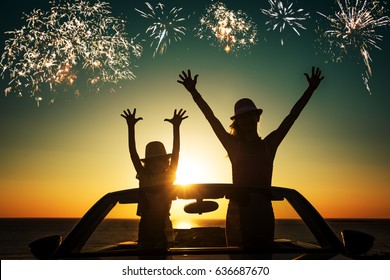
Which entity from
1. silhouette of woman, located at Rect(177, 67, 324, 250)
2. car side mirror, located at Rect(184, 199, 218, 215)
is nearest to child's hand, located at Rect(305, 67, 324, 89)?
silhouette of woman, located at Rect(177, 67, 324, 250)

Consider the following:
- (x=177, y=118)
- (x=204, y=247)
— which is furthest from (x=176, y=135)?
(x=204, y=247)

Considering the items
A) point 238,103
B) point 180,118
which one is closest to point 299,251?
point 238,103

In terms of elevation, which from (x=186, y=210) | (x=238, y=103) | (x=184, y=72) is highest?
(x=184, y=72)

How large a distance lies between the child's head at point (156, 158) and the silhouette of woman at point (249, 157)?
22.3 inches

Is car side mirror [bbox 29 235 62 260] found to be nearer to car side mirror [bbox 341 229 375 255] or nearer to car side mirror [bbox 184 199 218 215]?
car side mirror [bbox 184 199 218 215]

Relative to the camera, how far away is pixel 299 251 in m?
3.14

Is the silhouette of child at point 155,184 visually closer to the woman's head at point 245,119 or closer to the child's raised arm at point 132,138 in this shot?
the child's raised arm at point 132,138

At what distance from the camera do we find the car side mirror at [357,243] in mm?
3297

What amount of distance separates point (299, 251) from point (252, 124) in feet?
5.95

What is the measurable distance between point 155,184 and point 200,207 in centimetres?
124

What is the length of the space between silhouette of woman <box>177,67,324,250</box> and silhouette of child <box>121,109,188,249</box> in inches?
18.9

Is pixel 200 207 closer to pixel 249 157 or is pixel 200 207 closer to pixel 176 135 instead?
pixel 249 157

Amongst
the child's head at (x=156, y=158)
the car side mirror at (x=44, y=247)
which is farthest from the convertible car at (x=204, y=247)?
the child's head at (x=156, y=158)
